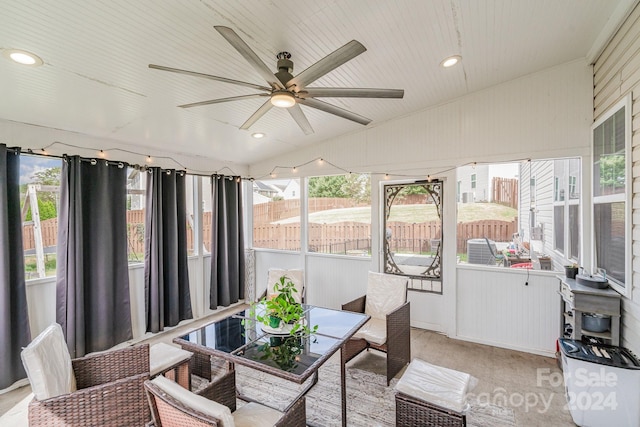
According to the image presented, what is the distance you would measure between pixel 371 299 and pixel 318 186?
217cm

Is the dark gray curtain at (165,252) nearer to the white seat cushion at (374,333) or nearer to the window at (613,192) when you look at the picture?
the white seat cushion at (374,333)

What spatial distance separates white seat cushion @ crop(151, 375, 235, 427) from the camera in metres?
1.27

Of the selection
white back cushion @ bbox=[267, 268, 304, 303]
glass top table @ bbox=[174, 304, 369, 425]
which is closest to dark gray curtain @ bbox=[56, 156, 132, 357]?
glass top table @ bbox=[174, 304, 369, 425]

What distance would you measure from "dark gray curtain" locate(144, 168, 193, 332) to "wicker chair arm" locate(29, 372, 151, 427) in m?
2.23

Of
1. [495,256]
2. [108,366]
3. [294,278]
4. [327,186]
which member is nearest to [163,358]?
[108,366]

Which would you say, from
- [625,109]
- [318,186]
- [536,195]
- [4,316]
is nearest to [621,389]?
[625,109]

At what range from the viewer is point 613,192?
8.79 ft

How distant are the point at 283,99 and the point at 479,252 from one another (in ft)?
10.6

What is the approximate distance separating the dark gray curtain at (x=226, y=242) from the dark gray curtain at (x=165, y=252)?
572 millimetres

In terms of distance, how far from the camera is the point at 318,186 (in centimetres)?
513

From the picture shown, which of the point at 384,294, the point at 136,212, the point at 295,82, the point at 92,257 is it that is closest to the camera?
the point at 295,82

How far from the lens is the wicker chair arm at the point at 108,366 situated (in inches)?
82.6

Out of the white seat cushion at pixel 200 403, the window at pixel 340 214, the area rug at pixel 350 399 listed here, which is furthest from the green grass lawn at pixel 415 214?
the white seat cushion at pixel 200 403

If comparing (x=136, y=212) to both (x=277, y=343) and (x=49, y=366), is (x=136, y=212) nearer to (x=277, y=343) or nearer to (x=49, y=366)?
(x=49, y=366)
